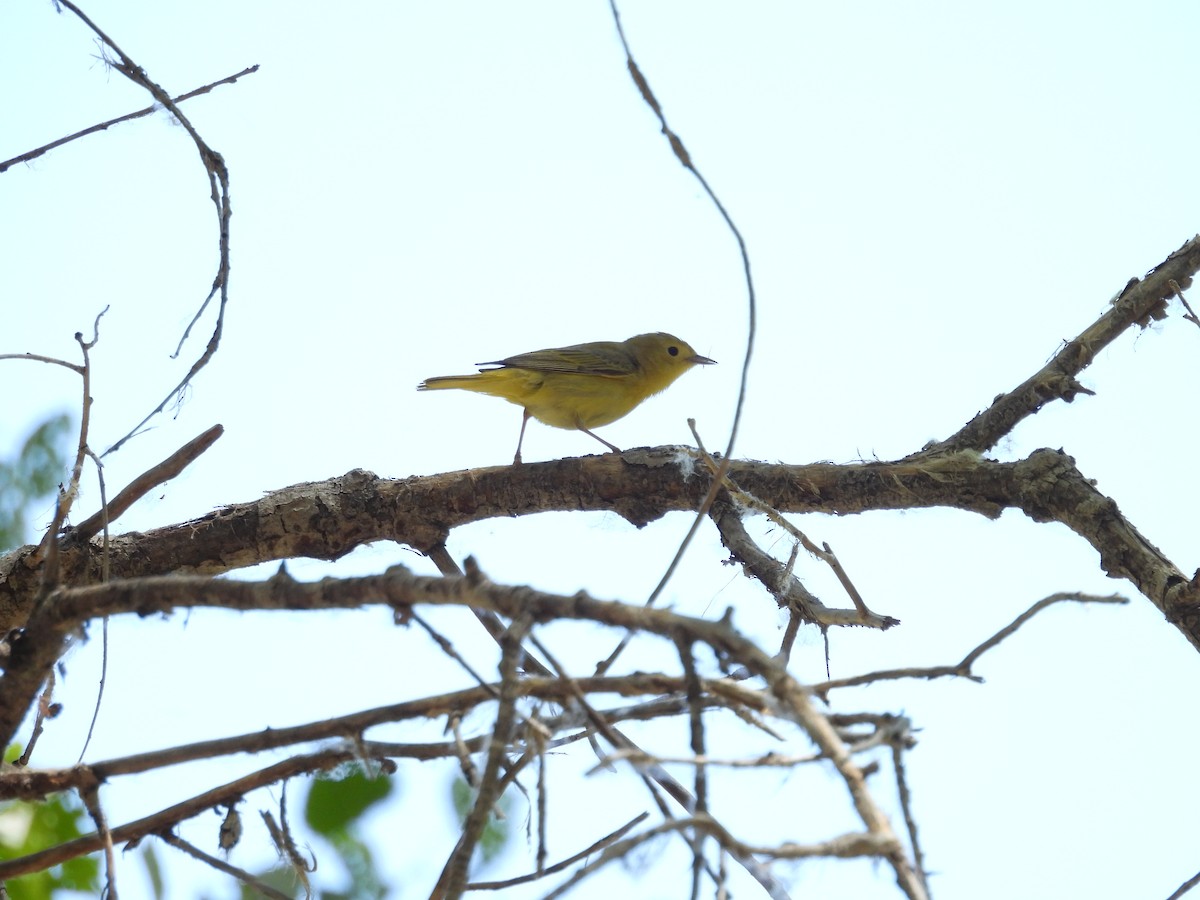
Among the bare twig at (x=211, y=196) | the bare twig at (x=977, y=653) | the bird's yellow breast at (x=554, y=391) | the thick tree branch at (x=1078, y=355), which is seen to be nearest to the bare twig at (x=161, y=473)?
the bare twig at (x=211, y=196)

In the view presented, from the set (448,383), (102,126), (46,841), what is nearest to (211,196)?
(102,126)

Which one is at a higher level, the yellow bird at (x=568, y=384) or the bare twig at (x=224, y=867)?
the yellow bird at (x=568, y=384)

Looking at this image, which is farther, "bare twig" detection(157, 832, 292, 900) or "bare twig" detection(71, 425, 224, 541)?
"bare twig" detection(71, 425, 224, 541)

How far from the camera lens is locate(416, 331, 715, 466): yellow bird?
19.3ft

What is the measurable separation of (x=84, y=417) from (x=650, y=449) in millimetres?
1920

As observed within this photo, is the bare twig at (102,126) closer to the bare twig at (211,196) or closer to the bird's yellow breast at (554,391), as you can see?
the bare twig at (211,196)

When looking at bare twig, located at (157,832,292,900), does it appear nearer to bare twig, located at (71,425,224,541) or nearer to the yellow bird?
bare twig, located at (71,425,224,541)

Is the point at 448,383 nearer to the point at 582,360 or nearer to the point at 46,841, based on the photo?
Result: the point at 582,360

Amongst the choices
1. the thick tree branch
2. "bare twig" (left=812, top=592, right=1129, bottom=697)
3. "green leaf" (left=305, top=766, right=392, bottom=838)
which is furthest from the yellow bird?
"bare twig" (left=812, top=592, right=1129, bottom=697)

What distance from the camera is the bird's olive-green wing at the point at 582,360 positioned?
235 inches

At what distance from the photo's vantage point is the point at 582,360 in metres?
6.24

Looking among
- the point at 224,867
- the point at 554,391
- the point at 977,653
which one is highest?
the point at 554,391

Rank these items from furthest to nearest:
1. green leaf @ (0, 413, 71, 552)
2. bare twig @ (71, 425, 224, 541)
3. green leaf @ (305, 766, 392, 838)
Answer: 1. green leaf @ (0, 413, 71, 552)
2. bare twig @ (71, 425, 224, 541)
3. green leaf @ (305, 766, 392, 838)

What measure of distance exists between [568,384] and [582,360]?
26 centimetres
